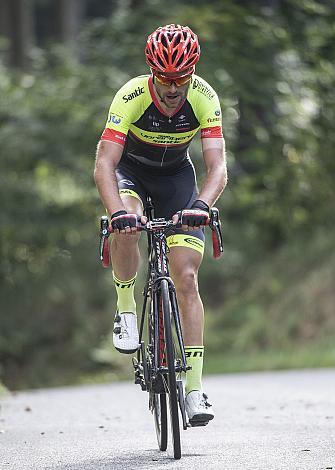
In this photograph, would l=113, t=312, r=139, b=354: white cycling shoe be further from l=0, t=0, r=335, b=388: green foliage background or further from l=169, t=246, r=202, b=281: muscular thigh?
l=0, t=0, r=335, b=388: green foliage background

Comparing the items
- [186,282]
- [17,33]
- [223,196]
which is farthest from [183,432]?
[17,33]

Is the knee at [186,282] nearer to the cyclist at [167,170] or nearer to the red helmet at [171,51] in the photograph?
the cyclist at [167,170]

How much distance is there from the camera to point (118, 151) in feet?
23.9

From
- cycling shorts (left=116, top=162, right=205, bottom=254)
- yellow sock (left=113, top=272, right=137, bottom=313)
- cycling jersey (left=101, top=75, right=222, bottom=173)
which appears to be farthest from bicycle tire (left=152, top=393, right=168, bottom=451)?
cycling jersey (left=101, top=75, right=222, bottom=173)

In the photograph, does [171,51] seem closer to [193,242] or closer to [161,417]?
[193,242]

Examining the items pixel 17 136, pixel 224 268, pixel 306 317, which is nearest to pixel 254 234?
pixel 224 268

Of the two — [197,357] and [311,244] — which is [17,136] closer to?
[311,244]

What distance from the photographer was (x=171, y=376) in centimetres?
673

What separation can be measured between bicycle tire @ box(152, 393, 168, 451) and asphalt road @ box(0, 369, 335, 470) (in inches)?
3.2

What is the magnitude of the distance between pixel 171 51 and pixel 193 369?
6.40 ft

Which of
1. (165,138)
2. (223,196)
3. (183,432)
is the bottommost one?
(223,196)

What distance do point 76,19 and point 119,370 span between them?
16.6 m

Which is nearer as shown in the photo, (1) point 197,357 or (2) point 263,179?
(1) point 197,357

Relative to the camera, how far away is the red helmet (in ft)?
23.2
